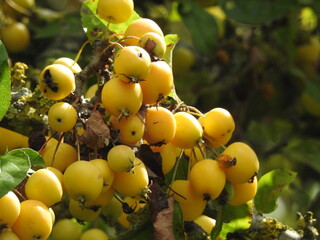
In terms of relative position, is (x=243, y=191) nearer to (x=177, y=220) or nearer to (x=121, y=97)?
(x=177, y=220)

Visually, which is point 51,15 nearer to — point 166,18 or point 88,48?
point 88,48

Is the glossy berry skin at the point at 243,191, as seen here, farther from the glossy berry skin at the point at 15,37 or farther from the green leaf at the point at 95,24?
the glossy berry skin at the point at 15,37

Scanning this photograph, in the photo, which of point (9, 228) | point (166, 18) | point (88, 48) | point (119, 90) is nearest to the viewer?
point (9, 228)

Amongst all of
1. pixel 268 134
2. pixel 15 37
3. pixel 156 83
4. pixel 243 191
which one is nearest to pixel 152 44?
pixel 156 83

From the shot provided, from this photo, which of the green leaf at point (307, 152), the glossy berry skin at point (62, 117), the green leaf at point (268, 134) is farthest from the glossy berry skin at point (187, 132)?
the green leaf at point (268, 134)

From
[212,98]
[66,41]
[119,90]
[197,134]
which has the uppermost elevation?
[119,90]

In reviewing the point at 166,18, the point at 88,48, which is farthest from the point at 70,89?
the point at 166,18

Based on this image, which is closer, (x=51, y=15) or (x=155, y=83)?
(x=155, y=83)
